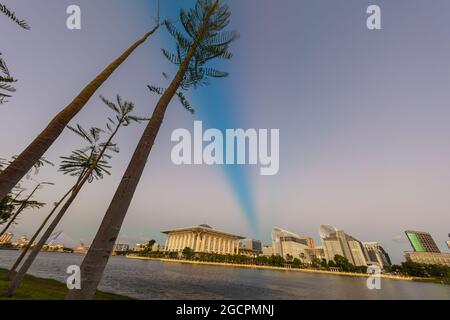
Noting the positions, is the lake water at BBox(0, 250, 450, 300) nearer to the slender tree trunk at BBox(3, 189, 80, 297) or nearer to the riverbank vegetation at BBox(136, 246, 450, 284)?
the slender tree trunk at BBox(3, 189, 80, 297)

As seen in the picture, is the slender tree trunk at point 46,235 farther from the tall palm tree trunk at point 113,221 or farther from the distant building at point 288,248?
the distant building at point 288,248

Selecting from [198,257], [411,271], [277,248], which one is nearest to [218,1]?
[198,257]

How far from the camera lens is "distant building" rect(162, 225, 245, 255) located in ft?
468

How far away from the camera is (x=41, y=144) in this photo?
485 centimetres

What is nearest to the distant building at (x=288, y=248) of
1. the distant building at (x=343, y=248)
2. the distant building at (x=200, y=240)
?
the distant building at (x=343, y=248)

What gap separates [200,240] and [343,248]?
395 ft

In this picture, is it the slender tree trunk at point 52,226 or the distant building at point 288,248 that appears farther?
the distant building at point 288,248

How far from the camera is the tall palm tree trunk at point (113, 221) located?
3.46 meters

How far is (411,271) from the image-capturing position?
111m

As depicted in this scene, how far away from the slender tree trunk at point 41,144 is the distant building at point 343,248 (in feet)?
657

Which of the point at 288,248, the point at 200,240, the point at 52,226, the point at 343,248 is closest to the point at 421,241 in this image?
the point at 343,248
